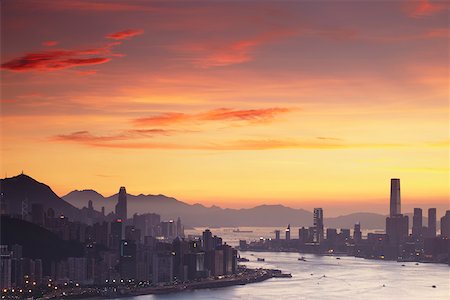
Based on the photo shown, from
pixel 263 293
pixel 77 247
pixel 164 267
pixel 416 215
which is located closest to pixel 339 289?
pixel 263 293

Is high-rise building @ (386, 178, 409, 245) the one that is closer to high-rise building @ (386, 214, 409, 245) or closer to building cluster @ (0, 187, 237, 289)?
high-rise building @ (386, 214, 409, 245)

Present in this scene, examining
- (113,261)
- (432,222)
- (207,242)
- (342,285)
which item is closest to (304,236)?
(432,222)

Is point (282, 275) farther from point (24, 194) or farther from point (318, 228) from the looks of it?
point (318, 228)

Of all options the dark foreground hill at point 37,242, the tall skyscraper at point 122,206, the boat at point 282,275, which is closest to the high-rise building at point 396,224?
the tall skyscraper at point 122,206

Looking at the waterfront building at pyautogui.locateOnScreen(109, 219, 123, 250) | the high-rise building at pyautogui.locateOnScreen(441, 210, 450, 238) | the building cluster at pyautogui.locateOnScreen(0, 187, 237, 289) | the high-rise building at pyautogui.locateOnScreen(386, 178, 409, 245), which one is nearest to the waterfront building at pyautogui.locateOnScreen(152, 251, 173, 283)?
the building cluster at pyautogui.locateOnScreen(0, 187, 237, 289)

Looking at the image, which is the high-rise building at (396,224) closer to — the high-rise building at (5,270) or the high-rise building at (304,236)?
the high-rise building at (304,236)
